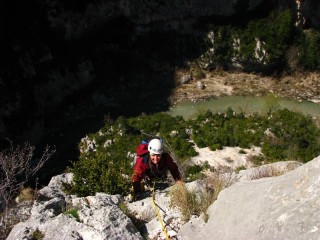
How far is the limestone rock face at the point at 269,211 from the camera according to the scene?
15.8 ft

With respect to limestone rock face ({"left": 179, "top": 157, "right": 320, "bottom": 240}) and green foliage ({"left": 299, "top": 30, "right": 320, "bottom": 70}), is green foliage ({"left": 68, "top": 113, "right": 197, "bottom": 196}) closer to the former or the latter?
limestone rock face ({"left": 179, "top": 157, "right": 320, "bottom": 240})

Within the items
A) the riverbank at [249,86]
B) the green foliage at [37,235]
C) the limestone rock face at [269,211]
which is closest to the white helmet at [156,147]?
the limestone rock face at [269,211]

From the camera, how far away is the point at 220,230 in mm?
5805

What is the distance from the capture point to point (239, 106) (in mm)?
29672

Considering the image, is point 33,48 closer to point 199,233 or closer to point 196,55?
point 196,55

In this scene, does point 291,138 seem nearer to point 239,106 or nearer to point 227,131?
point 227,131

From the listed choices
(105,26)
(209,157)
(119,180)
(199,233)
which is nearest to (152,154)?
(119,180)

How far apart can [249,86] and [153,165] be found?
2507 cm

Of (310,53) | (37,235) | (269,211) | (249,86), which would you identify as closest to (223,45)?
(249,86)

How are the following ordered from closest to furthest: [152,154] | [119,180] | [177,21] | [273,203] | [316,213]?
[316,213] < [273,203] < [152,154] < [119,180] < [177,21]

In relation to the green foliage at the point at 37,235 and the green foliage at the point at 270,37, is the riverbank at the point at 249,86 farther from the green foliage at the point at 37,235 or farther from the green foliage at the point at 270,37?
the green foliage at the point at 37,235

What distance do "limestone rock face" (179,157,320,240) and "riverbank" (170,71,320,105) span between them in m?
24.0

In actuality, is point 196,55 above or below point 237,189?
below

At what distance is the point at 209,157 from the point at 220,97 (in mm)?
8942
